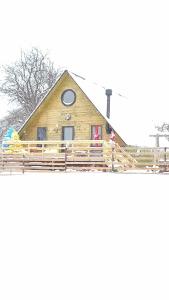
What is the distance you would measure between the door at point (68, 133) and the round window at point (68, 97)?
5.16 feet

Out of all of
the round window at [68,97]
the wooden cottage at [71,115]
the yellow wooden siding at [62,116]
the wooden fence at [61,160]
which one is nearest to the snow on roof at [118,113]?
the wooden cottage at [71,115]

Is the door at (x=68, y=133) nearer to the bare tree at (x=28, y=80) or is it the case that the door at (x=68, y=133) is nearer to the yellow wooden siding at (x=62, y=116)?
the yellow wooden siding at (x=62, y=116)

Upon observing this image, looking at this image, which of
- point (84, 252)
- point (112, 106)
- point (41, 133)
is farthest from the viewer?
point (112, 106)

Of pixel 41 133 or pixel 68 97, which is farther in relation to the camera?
pixel 41 133

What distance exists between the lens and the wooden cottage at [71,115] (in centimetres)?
2658

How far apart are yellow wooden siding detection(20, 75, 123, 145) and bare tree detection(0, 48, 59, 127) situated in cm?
Answer: 1204

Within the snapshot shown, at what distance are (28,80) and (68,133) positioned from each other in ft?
46.9

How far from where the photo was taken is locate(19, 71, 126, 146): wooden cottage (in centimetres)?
2658

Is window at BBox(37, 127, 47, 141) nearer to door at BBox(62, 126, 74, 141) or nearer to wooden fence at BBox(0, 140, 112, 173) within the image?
door at BBox(62, 126, 74, 141)


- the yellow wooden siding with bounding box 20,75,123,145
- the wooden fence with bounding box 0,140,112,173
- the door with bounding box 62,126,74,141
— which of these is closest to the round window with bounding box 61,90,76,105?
the yellow wooden siding with bounding box 20,75,123,145

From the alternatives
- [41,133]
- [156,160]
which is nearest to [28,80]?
[41,133]

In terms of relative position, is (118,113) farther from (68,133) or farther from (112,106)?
(68,133)

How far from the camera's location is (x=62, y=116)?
2758cm

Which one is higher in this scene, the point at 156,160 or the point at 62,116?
the point at 62,116
